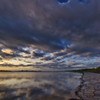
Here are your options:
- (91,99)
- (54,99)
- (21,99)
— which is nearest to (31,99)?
(21,99)

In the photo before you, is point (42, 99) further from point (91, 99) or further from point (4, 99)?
point (91, 99)

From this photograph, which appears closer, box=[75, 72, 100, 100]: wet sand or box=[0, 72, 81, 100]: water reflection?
box=[75, 72, 100, 100]: wet sand

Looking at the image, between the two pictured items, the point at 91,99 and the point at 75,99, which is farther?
the point at 75,99

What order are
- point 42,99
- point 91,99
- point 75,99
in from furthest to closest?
point 42,99, point 75,99, point 91,99

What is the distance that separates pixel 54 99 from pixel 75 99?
1836mm

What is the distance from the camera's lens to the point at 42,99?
24.4 ft

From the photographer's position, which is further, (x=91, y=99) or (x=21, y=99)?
(x=21, y=99)

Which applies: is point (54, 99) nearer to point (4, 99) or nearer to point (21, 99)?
point (21, 99)

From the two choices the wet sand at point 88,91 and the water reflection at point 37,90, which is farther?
the water reflection at point 37,90

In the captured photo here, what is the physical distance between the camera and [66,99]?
7.20 m

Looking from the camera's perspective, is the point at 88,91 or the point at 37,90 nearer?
the point at 88,91

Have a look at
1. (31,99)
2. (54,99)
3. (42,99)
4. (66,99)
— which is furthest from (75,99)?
(31,99)


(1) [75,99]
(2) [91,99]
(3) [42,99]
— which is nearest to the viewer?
(2) [91,99]

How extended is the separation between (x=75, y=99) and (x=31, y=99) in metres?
3.89
